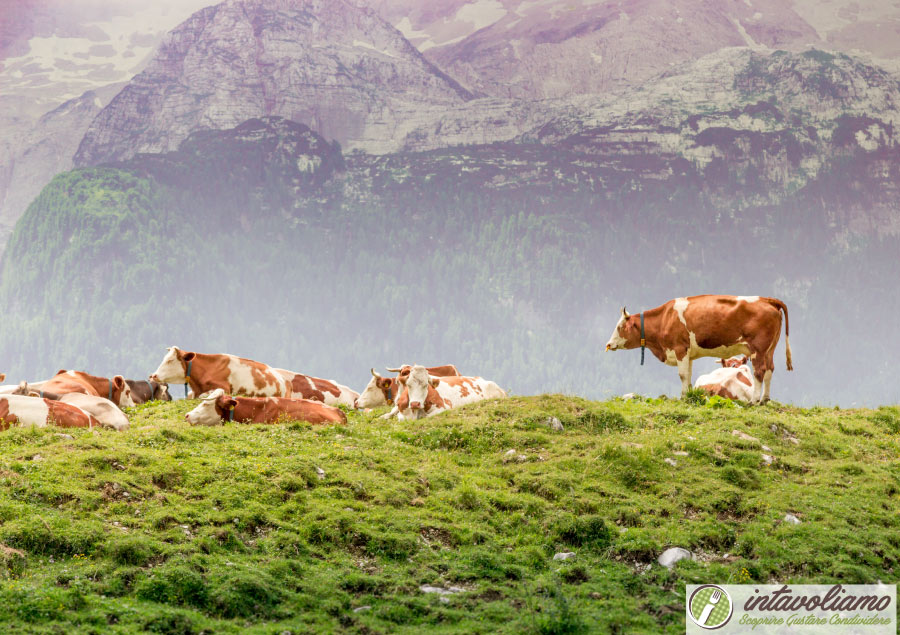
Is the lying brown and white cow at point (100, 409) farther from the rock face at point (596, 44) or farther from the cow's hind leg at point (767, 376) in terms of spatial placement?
the rock face at point (596, 44)

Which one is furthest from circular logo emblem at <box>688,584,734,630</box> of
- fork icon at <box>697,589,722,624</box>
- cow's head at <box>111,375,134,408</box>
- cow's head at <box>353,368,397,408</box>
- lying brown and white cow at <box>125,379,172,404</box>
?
lying brown and white cow at <box>125,379,172,404</box>

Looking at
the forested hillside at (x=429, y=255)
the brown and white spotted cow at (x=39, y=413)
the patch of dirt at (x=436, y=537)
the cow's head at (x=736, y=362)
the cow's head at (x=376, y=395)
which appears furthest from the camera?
the forested hillside at (x=429, y=255)

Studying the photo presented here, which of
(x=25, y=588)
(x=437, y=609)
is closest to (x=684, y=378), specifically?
(x=437, y=609)

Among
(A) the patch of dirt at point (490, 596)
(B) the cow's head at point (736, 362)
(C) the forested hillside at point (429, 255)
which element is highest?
(C) the forested hillside at point (429, 255)

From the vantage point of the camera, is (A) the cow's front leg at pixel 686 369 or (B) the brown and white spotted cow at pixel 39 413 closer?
(B) the brown and white spotted cow at pixel 39 413

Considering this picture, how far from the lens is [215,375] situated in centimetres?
2361

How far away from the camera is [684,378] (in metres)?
20.9

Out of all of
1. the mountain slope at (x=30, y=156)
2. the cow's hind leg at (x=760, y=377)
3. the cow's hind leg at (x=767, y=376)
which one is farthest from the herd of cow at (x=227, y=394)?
the mountain slope at (x=30, y=156)

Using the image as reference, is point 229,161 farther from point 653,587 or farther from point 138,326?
point 653,587

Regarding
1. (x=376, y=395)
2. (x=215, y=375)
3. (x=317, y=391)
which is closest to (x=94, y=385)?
(x=215, y=375)

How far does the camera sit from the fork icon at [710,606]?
8.98 meters

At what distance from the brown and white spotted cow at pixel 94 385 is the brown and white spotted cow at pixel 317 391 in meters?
4.36

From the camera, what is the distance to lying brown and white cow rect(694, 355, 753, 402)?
24.4 m

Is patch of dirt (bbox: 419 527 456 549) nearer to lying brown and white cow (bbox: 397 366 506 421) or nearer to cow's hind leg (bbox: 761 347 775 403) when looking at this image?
lying brown and white cow (bbox: 397 366 506 421)
